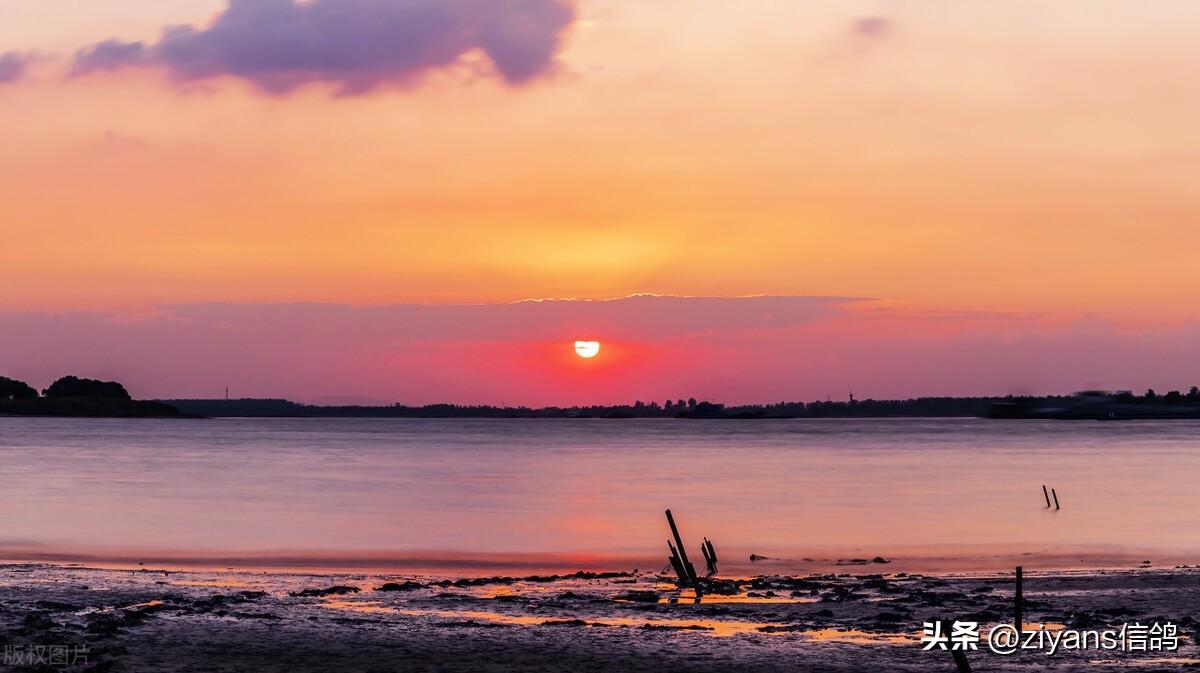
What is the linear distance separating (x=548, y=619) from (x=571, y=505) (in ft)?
145

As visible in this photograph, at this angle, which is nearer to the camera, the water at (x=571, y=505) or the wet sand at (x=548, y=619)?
the wet sand at (x=548, y=619)

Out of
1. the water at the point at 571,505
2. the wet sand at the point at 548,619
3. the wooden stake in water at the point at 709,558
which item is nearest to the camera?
the wet sand at the point at 548,619

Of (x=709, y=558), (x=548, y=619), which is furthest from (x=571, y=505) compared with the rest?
(x=548, y=619)

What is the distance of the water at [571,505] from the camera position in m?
45.3

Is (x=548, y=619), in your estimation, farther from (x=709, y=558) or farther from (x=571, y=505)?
(x=571, y=505)

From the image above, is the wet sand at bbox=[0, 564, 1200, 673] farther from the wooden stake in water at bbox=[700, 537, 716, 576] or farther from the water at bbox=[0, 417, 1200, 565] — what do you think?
the water at bbox=[0, 417, 1200, 565]

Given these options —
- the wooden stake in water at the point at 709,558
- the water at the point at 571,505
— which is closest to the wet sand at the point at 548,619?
the wooden stake in water at the point at 709,558

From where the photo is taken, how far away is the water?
149 feet

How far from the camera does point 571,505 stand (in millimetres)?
66375

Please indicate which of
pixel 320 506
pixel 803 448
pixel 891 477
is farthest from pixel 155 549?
pixel 803 448

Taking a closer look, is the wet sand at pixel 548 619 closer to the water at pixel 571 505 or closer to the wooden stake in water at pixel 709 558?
the wooden stake in water at pixel 709 558

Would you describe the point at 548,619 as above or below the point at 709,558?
above

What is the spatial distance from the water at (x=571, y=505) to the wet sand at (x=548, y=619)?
11930 mm

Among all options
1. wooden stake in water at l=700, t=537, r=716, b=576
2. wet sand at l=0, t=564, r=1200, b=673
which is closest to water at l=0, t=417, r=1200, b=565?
wooden stake in water at l=700, t=537, r=716, b=576
